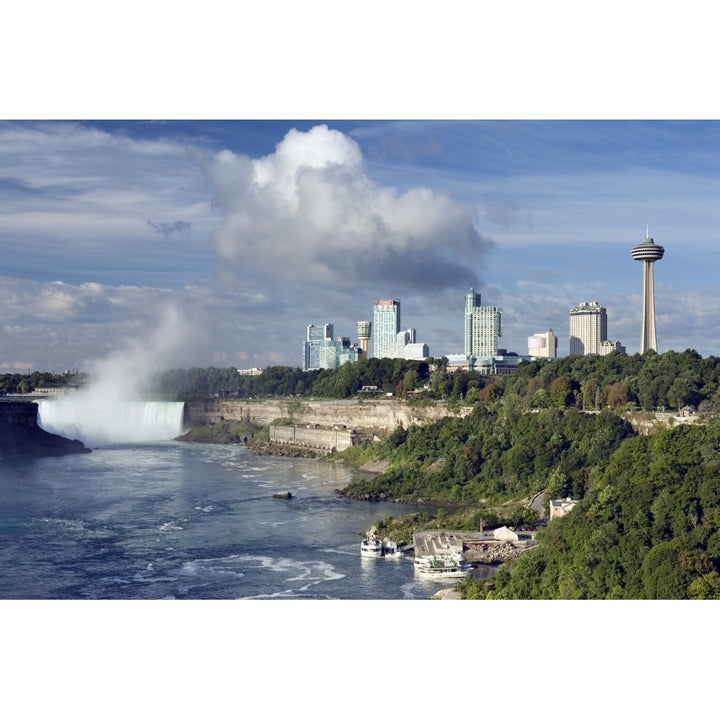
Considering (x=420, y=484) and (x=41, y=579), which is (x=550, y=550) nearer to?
(x=41, y=579)

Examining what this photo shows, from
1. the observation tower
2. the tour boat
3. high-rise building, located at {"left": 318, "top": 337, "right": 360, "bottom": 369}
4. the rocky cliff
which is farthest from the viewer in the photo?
high-rise building, located at {"left": 318, "top": 337, "right": 360, "bottom": 369}

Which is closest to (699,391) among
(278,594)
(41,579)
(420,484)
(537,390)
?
(537,390)

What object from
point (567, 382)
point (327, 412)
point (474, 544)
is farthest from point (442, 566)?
point (327, 412)

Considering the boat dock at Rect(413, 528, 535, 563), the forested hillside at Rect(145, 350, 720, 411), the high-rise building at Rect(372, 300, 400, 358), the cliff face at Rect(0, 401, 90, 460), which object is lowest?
the boat dock at Rect(413, 528, 535, 563)

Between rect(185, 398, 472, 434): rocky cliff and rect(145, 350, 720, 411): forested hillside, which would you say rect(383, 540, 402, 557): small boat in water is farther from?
rect(185, 398, 472, 434): rocky cliff

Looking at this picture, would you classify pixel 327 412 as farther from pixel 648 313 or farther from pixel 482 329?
pixel 482 329

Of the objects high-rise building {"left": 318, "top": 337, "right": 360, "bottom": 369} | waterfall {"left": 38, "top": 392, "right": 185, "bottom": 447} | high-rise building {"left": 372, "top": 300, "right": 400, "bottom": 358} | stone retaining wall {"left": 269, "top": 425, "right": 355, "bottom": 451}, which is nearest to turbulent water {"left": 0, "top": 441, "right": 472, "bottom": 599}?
stone retaining wall {"left": 269, "top": 425, "right": 355, "bottom": 451}
